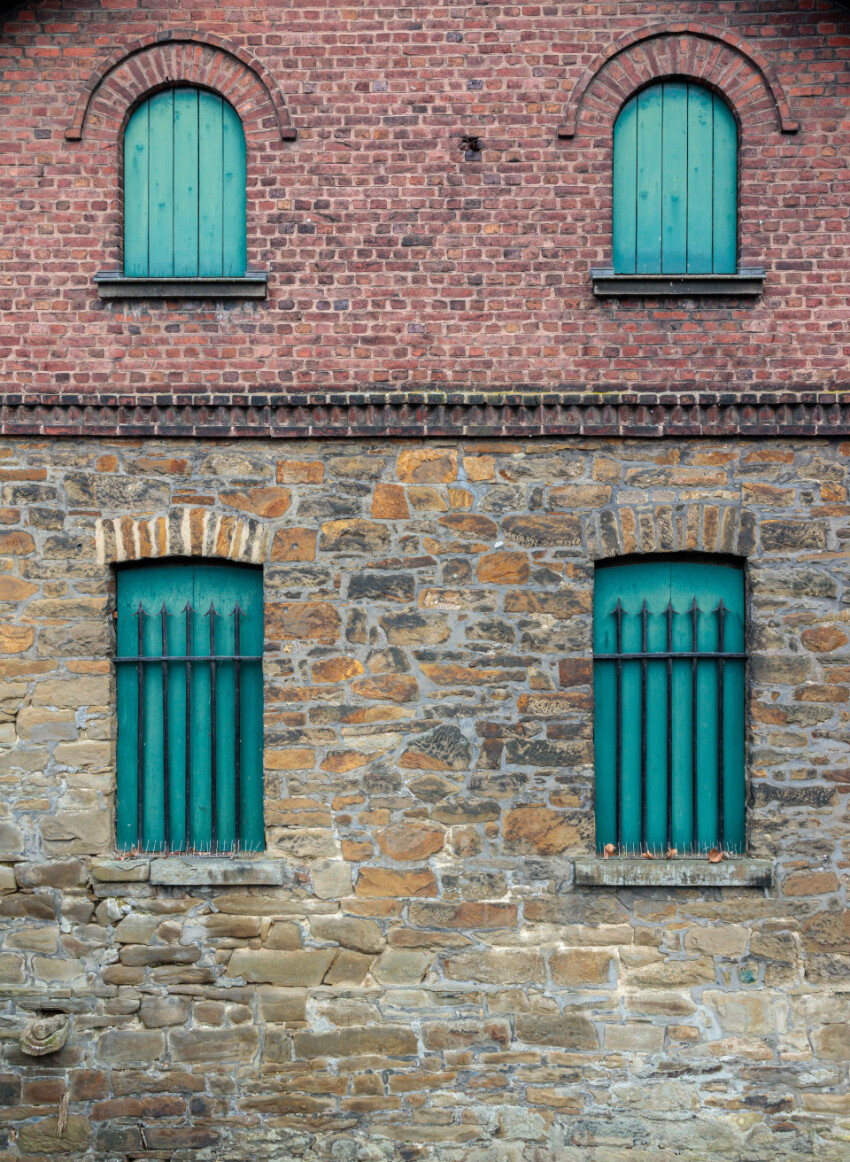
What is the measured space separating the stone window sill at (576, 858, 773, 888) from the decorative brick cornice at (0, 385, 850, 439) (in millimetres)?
2630

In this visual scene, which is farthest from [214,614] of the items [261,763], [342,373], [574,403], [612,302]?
[612,302]

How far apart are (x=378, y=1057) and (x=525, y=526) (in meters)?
3.35

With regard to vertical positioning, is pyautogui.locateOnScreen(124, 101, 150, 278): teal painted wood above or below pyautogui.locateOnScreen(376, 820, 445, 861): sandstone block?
above

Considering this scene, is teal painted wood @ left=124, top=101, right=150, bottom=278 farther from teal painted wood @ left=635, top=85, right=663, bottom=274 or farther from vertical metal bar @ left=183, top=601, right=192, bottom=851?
teal painted wood @ left=635, top=85, right=663, bottom=274

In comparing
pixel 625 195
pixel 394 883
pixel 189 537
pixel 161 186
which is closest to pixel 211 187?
pixel 161 186

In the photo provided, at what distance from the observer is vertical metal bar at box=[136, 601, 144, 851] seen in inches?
242

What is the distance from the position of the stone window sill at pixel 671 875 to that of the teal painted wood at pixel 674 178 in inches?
146

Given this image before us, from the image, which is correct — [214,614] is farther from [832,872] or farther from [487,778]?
[832,872]

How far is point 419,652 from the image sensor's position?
236 inches

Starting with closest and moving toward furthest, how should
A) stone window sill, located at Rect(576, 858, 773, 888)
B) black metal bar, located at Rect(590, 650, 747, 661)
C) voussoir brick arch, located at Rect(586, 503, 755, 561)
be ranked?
stone window sill, located at Rect(576, 858, 773, 888) < voussoir brick arch, located at Rect(586, 503, 755, 561) < black metal bar, located at Rect(590, 650, 747, 661)

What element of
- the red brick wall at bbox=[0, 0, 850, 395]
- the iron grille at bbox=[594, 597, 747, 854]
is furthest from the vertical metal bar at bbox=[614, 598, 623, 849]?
the red brick wall at bbox=[0, 0, 850, 395]

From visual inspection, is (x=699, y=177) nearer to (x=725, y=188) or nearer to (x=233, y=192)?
(x=725, y=188)

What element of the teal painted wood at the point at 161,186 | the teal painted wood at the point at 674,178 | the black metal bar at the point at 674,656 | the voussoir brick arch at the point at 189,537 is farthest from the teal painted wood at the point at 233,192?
the teal painted wood at the point at 674,178

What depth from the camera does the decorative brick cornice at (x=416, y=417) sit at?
5.95 meters
